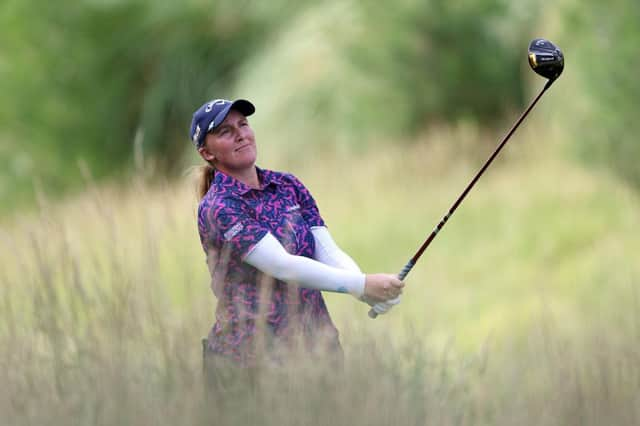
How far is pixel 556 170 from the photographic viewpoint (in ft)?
34.8

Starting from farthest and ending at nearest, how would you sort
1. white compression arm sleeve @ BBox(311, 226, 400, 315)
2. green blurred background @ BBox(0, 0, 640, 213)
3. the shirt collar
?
green blurred background @ BBox(0, 0, 640, 213) → white compression arm sleeve @ BBox(311, 226, 400, 315) → the shirt collar

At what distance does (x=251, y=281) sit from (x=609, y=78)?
201 inches

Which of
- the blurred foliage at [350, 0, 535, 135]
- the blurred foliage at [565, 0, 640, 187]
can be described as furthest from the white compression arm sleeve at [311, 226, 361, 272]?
the blurred foliage at [350, 0, 535, 135]

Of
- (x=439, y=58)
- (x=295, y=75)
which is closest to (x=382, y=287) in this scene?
(x=439, y=58)

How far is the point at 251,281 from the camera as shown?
3.43 meters

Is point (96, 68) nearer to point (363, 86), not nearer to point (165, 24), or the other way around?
point (165, 24)

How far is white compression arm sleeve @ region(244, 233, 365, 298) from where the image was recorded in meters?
3.30

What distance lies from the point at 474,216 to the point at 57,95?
310 inches

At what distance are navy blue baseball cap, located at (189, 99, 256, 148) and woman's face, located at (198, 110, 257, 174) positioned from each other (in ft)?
0.07

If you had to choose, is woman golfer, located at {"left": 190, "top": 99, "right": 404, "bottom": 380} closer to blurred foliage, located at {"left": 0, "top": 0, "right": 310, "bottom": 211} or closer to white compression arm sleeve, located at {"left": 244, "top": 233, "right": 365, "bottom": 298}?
white compression arm sleeve, located at {"left": 244, "top": 233, "right": 365, "bottom": 298}

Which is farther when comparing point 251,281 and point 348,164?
point 348,164

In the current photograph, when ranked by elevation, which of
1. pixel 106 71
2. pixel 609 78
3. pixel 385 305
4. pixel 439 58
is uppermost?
pixel 106 71

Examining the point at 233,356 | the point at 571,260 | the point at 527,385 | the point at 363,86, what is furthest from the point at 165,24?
the point at 233,356

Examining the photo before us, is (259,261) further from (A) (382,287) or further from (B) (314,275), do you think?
(A) (382,287)
